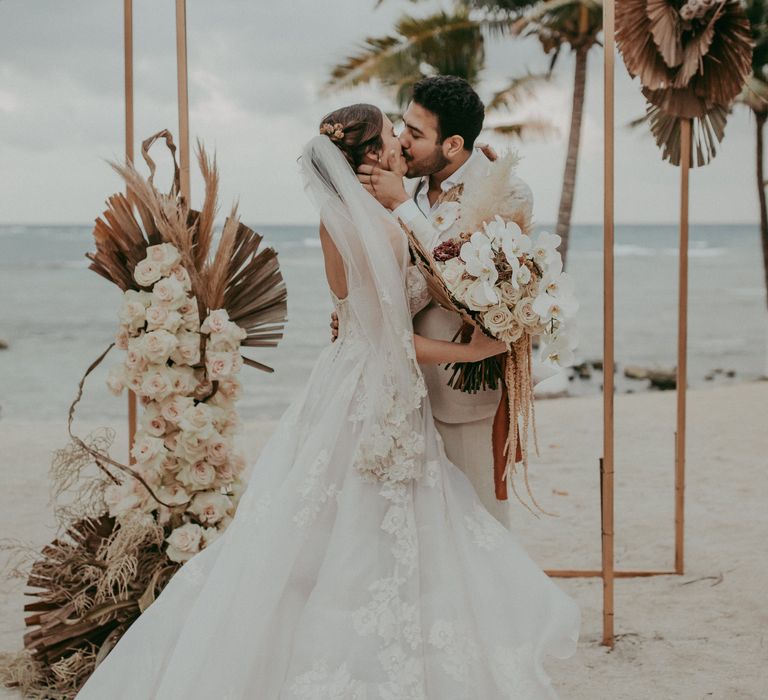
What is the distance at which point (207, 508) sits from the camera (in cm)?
319

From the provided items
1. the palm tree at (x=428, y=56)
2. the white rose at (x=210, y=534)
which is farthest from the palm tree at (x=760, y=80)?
the white rose at (x=210, y=534)

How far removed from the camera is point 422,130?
3041 mm

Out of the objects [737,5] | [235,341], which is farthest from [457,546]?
[737,5]

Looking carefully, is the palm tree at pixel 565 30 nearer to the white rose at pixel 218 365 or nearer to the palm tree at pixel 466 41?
the palm tree at pixel 466 41

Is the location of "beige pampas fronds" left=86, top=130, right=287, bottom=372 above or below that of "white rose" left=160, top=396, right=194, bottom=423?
above

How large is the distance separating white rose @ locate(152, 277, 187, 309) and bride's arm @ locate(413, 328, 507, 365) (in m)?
0.95

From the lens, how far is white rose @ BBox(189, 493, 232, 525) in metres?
3.19

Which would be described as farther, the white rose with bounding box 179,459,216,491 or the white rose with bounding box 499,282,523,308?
the white rose with bounding box 179,459,216,491

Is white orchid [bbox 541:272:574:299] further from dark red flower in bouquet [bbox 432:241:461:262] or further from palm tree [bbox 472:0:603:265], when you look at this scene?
palm tree [bbox 472:0:603:265]

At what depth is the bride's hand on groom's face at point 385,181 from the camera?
265 cm

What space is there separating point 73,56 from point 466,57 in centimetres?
1941

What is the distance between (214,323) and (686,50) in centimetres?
211

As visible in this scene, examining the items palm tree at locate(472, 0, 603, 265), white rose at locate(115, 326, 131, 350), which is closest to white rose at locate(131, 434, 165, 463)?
white rose at locate(115, 326, 131, 350)

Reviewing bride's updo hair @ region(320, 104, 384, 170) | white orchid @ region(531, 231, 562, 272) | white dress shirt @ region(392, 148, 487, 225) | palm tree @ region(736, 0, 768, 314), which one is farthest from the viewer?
palm tree @ region(736, 0, 768, 314)
